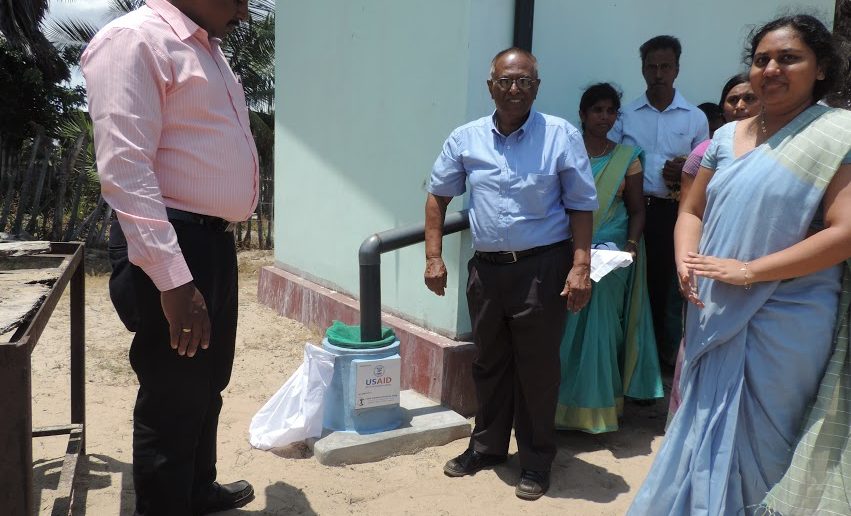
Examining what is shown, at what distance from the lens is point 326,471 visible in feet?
10.8

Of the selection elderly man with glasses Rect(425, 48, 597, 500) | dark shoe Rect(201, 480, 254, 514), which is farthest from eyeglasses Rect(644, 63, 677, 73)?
dark shoe Rect(201, 480, 254, 514)

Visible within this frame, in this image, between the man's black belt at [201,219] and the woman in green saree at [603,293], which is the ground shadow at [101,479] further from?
the woman in green saree at [603,293]

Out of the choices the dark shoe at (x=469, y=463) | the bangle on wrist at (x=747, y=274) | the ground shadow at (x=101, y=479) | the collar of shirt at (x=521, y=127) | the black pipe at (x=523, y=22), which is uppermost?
the black pipe at (x=523, y=22)

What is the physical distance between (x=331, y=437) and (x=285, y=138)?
288 centimetres

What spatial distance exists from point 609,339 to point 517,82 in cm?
143

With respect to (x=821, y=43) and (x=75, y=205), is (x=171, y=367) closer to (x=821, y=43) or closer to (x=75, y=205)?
(x=821, y=43)

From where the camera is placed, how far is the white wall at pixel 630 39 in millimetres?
4023

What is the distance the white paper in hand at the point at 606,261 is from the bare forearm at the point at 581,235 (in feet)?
0.87

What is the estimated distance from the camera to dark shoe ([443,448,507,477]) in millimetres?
3291

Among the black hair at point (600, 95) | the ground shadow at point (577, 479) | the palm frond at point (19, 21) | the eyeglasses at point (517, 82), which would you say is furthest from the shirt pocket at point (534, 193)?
the palm frond at point (19, 21)

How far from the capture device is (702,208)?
2.45 metres

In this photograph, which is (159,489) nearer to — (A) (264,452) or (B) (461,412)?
(A) (264,452)

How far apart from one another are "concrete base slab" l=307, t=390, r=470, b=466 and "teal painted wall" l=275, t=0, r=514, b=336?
0.46 m

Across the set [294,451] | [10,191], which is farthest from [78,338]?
[10,191]
